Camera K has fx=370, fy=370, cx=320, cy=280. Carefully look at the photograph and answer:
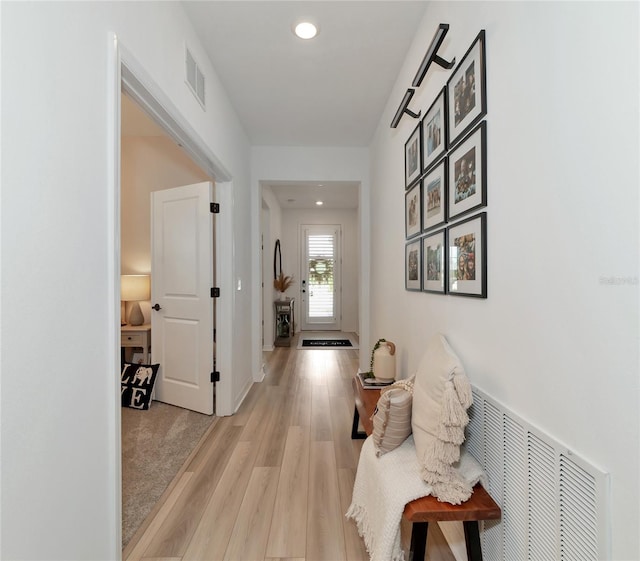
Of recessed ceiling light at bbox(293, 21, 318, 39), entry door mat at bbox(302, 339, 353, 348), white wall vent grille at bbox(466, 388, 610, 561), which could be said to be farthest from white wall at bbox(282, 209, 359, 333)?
white wall vent grille at bbox(466, 388, 610, 561)

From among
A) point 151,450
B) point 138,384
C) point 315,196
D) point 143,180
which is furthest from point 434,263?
point 315,196

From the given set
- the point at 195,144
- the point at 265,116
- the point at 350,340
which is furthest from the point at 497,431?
the point at 350,340

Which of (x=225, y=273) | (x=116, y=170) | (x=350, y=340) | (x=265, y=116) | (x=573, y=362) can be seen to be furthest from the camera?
(x=350, y=340)

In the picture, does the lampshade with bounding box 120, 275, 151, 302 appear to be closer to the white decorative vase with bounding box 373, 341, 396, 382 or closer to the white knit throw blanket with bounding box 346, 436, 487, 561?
the white decorative vase with bounding box 373, 341, 396, 382

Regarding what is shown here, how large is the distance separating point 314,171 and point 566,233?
3.63m

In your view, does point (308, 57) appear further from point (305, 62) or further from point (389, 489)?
point (389, 489)

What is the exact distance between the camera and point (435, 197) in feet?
6.25

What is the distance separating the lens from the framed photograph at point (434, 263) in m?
1.79

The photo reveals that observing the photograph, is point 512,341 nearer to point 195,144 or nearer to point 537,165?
point 537,165

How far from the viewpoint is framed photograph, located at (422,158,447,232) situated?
1780mm

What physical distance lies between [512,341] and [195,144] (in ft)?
6.99

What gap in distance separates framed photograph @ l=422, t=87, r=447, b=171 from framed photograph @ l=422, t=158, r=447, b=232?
7 centimetres

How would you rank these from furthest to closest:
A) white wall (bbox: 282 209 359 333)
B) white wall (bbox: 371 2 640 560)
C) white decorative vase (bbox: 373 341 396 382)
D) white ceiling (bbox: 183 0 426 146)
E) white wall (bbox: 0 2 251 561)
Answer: white wall (bbox: 282 209 359 333) → white decorative vase (bbox: 373 341 396 382) → white ceiling (bbox: 183 0 426 146) → white wall (bbox: 0 2 251 561) → white wall (bbox: 371 2 640 560)

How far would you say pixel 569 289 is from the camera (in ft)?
3.06
